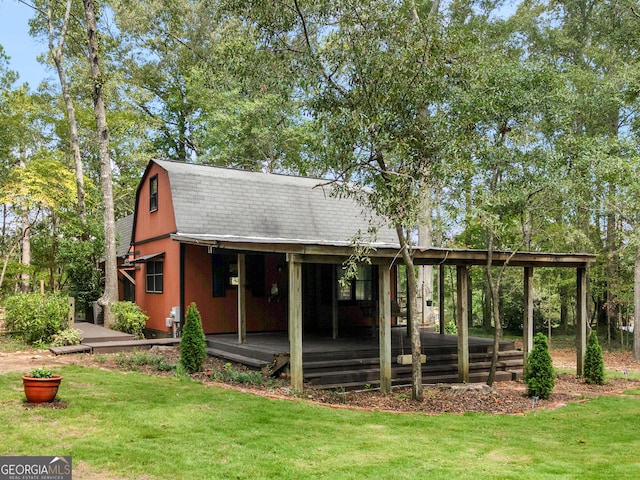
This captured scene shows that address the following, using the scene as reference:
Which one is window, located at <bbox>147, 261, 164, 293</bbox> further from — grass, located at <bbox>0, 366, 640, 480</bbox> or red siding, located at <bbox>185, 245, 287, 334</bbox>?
grass, located at <bbox>0, 366, 640, 480</bbox>

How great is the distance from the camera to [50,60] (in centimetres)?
2439

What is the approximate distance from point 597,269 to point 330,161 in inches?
664

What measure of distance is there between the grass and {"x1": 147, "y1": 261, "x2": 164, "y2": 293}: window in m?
6.91

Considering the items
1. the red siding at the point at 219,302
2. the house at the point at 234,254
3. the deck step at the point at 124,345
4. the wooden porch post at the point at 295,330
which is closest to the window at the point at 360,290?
the house at the point at 234,254

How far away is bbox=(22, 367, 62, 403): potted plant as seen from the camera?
6.32 metres

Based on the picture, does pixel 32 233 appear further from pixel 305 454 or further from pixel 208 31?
pixel 305 454

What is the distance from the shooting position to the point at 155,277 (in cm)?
1523

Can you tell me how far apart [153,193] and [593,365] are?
41.0 ft

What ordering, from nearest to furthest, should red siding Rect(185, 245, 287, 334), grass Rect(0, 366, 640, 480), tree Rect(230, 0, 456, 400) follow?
grass Rect(0, 366, 640, 480) → tree Rect(230, 0, 456, 400) → red siding Rect(185, 245, 287, 334)

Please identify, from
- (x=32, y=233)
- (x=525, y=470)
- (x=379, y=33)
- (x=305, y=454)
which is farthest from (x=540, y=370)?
(x=32, y=233)

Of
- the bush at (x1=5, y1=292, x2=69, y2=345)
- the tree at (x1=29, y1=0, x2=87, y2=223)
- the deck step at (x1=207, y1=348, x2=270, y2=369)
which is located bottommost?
the deck step at (x1=207, y1=348, x2=270, y2=369)

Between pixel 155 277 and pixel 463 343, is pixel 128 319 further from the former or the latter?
pixel 463 343

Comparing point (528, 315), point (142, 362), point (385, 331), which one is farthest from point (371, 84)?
point (142, 362)

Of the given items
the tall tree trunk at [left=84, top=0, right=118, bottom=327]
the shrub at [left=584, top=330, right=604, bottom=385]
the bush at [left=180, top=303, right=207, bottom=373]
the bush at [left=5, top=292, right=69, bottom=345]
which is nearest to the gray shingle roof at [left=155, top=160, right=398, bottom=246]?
the tall tree trunk at [left=84, top=0, right=118, bottom=327]
